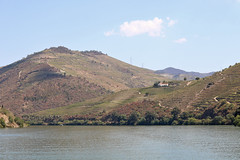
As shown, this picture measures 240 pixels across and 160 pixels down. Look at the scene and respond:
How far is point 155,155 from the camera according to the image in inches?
3666

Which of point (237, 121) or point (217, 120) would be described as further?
point (217, 120)

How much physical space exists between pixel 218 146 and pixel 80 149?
41.4 m

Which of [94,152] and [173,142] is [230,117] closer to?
[173,142]

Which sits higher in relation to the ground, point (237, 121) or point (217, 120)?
point (237, 121)

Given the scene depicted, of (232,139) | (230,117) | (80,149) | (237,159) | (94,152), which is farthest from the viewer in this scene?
(230,117)

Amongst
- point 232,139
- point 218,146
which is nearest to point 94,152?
point 218,146

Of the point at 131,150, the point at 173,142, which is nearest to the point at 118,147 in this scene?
the point at 131,150

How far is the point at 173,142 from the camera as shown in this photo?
119562 millimetres

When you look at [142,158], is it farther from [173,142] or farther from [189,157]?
[173,142]

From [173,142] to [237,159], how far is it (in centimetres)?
3818

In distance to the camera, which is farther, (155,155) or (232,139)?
(232,139)

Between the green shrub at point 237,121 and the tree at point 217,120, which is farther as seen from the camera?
the tree at point 217,120

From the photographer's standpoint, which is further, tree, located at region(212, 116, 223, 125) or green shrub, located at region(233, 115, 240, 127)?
tree, located at region(212, 116, 223, 125)

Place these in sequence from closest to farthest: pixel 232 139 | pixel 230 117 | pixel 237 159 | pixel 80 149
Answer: pixel 237 159 < pixel 80 149 < pixel 232 139 < pixel 230 117
